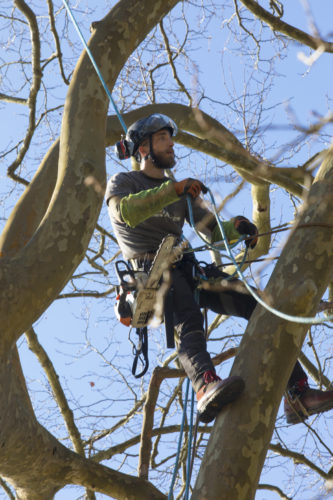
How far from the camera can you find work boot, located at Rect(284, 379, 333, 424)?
3.74 meters

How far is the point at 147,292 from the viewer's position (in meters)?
3.91

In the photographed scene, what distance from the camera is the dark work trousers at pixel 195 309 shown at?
3.73 m

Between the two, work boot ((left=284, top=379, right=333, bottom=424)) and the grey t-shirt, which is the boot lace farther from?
the grey t-shirt

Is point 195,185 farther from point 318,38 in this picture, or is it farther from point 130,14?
point 318,38

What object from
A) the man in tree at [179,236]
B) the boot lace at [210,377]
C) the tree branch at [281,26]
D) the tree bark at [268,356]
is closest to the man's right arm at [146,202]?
the man in tree at [179,236]

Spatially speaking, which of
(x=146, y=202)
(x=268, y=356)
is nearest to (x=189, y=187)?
(x=146, y=202)

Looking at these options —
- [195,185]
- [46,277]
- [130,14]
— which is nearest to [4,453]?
[46,277]

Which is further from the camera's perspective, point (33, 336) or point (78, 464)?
point (33, 336)

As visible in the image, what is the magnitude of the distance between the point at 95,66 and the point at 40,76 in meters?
2.40

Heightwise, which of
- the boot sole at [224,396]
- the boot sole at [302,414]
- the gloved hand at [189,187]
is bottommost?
the boot sole at [224,396]

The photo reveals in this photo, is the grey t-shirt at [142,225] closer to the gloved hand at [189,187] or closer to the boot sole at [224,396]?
the gloved hand at [189,187]

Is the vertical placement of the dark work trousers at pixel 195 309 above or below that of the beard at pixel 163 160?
below

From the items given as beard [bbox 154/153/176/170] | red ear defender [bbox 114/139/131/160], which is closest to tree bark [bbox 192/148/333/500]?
beard [bbox 154/153/176/170]

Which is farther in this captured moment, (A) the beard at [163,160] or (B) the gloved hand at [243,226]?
(A) the beard at [163,160]
